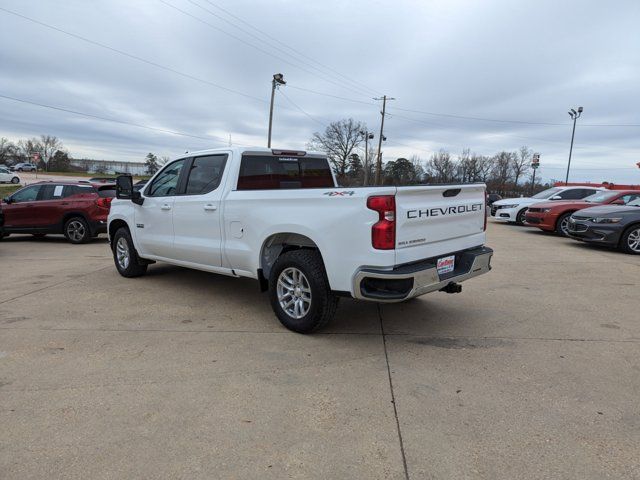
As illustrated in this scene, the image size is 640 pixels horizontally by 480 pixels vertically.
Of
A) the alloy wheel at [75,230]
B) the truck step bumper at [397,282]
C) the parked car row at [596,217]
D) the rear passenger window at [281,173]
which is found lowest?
the alloy wheel at [75,230]

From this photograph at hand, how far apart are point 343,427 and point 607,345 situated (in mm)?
2893

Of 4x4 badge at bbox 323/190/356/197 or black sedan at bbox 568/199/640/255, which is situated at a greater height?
4x4 badge at bbox 323/190/356/197

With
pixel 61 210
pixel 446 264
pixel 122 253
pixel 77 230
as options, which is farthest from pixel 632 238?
pixel 61 210

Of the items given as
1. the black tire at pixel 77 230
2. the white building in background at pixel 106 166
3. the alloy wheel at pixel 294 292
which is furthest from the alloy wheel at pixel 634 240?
the white building in background at pixel 106 166

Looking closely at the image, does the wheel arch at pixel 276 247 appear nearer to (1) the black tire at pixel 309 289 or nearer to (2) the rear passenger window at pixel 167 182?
(1) the black tire at pixel 309 289

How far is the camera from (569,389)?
329cm

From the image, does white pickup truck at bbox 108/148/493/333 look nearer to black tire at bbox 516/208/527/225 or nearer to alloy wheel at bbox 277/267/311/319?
alloy wheel at bbox 277/267/311/319

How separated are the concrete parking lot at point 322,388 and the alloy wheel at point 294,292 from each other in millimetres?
265

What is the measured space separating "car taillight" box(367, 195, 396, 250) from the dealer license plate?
75 centimetres

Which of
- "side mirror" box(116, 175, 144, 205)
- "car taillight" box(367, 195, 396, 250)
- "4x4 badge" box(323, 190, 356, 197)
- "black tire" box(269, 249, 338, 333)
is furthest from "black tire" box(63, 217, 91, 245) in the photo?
"car taillight" box(367, 195, 396, 250)

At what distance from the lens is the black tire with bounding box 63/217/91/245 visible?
11.5 m

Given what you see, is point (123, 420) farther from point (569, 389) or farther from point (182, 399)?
point (569, 389)

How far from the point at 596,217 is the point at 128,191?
9701 mm

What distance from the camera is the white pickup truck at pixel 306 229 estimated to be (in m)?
3.77
